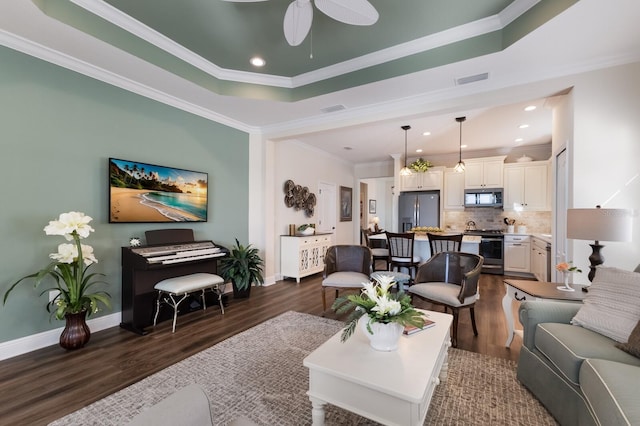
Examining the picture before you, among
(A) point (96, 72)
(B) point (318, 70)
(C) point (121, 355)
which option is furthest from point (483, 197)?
(A) point (96, 72)

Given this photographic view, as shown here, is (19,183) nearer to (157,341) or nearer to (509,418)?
(157,341)

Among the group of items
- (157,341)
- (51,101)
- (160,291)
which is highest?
(51,101)

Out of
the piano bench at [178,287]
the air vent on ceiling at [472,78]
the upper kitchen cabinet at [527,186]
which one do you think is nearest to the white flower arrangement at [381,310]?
the piano bench at [178,287]

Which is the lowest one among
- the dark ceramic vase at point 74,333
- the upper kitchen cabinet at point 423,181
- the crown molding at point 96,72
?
the dark ceramic vase at point 74,333

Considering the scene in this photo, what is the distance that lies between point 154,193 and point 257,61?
2020mm

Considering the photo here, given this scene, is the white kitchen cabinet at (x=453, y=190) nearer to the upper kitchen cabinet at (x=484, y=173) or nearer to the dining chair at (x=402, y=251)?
the upper kitchen cabinet at (x=484, y=173)

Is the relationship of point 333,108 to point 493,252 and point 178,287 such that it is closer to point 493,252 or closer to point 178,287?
point 178,287

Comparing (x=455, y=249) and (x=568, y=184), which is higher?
(x=568, y=184)

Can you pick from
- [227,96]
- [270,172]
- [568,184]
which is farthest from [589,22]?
[270,172]

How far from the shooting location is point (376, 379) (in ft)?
4.39

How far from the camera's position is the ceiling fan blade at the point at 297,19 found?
6.41 ft

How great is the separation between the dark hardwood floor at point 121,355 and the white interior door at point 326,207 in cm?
309

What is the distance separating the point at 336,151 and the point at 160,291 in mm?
4868

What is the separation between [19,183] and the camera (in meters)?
2.47
